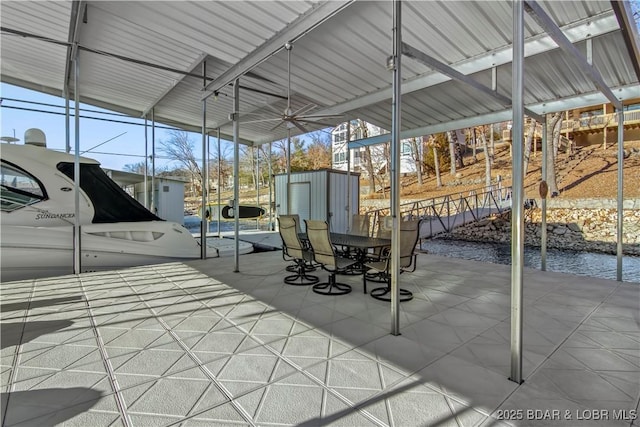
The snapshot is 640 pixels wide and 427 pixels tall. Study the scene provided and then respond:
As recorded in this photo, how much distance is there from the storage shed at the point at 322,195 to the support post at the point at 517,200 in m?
5.84

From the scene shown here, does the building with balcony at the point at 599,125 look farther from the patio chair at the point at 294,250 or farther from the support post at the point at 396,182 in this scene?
the support post at the point at 396,182

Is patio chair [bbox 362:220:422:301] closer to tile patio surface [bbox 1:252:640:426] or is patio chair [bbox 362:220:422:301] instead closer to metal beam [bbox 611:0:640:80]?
tile patio surface [bbox 1:252:640:426]

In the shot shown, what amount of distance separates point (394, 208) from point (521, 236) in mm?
934

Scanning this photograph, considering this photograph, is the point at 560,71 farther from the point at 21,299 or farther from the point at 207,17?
the point at 21,299

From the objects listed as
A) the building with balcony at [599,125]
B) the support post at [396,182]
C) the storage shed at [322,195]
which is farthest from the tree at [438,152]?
the support post at [396,182]

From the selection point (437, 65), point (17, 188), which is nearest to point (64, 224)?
point (17, 188)

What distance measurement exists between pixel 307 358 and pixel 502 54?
433 cm

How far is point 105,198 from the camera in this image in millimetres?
6004

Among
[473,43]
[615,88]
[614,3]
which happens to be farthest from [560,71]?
[614,3]

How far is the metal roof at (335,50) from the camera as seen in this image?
144 inches

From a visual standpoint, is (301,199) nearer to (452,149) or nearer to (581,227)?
(581,227)

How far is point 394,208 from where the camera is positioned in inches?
105

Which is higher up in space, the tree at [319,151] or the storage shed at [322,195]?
the tree at [319,151]

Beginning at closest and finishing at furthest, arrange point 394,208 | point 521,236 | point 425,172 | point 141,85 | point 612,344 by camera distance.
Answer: point 521,236 < point 612,344 < point 394,208 < point 141,85 < point 425,172
